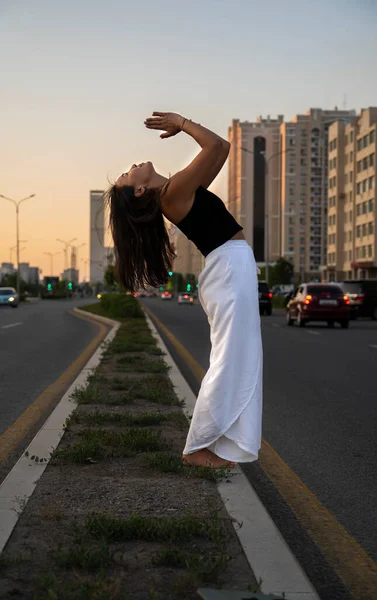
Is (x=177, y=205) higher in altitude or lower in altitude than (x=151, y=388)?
higher

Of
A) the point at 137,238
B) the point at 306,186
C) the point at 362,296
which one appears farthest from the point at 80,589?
the point at 306,186

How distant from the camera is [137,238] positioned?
4.71m

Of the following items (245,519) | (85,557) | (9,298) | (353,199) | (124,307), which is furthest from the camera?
(353,199)

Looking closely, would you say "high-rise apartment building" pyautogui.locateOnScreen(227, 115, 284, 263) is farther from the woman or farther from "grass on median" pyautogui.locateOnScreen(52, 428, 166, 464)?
the woman

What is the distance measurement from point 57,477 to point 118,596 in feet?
6.30

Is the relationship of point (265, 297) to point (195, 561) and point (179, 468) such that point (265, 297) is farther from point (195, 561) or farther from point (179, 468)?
point (195, 561)

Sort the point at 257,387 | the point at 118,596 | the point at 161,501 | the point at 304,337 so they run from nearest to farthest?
the point at 118,596 < the point at 161,501 < the point at 257,387 < the point at 304,337

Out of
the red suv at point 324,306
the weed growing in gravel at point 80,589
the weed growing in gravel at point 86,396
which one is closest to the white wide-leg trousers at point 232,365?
the weed growing in gravel at point 80,589

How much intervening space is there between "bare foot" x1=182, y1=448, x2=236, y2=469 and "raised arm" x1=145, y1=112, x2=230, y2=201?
1.36 m

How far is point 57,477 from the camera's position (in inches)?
181

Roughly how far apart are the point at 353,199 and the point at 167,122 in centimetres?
10389

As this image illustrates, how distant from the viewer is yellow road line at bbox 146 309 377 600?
3250 millimetres

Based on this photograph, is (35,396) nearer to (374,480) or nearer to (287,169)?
(374,480)

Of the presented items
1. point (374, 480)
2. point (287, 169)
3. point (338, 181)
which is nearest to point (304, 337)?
point (374, 480)
